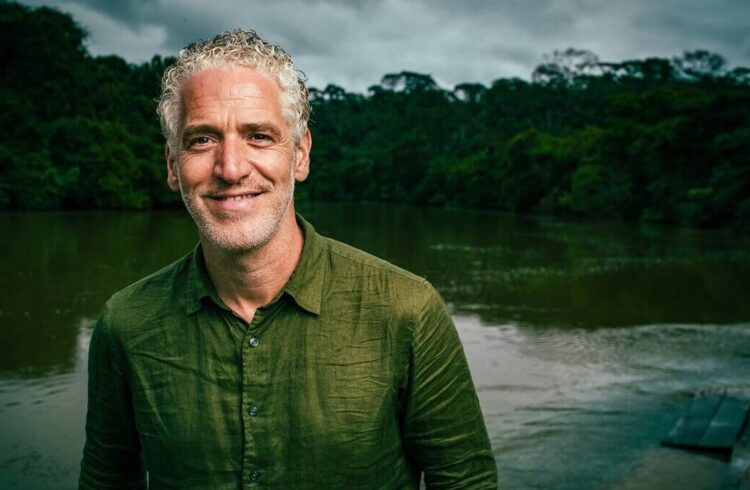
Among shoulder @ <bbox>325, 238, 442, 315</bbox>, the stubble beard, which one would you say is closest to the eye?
the stubble beard

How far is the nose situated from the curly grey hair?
111mm

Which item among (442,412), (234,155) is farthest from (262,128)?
(442,412)

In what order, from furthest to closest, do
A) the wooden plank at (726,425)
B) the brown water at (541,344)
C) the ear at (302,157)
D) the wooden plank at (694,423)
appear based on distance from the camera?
the wooden plank at (694,423)
the wooden plank at (726,425)
the brown water at (541,344)
the ear at (302,157)

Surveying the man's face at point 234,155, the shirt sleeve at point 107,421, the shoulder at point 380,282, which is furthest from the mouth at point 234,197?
the shirt sleeve at point 107,421

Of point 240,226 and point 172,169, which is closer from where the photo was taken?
point 240,226

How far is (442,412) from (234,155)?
637 mm

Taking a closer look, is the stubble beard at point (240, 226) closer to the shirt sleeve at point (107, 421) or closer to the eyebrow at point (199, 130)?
the eyebrow at point (199, 130)

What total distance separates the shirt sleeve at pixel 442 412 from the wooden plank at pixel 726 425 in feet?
17.9

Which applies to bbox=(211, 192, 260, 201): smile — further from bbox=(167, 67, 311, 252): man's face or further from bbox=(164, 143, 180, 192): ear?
bbox=(164, 143, 180, 192): ear

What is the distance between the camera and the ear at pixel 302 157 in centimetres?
162

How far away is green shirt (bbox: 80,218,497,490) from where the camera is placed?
141 cm

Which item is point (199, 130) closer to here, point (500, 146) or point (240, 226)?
point (240, 226)

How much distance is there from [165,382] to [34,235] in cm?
2370

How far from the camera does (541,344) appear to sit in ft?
33.7
